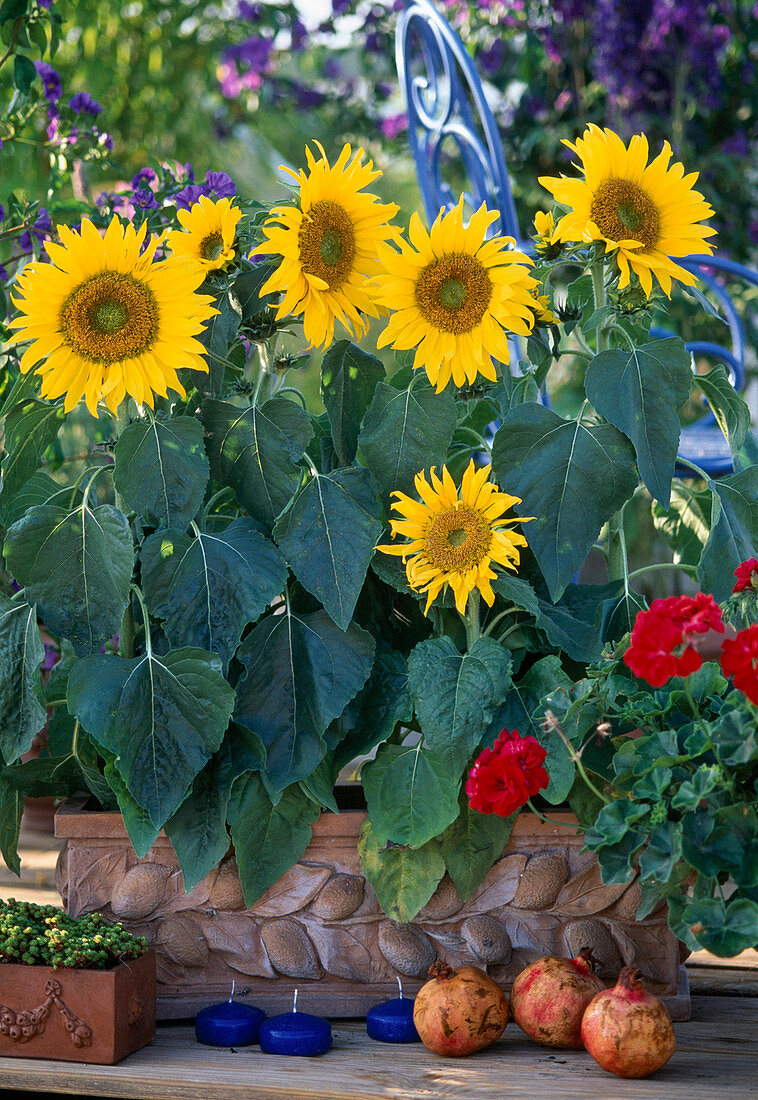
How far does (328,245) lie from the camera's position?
1.03 meters

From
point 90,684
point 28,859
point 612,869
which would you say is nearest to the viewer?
point 612,869

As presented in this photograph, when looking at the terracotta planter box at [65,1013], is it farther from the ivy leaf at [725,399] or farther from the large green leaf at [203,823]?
the ivy leaf at [725,399]

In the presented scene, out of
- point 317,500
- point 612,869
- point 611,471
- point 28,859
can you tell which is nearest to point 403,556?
point 317,500

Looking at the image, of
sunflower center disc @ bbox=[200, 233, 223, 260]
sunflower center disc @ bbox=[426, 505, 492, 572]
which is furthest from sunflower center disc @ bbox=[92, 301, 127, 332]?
sunflower center disc @ bbox=[426, 505, 492, 572]

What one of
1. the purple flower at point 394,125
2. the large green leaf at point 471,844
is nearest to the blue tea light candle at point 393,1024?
the large green leaf at point 471,844

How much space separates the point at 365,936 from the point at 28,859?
0.86m

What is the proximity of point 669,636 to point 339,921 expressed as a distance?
45cm

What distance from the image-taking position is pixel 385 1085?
875 mm

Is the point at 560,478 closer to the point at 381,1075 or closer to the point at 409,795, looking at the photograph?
the point at 409,795

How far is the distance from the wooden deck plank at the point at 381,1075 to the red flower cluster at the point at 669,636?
1.09 feet

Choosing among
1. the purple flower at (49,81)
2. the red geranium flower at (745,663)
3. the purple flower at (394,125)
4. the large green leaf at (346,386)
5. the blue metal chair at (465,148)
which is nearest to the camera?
the red geranium flower at (745,663)

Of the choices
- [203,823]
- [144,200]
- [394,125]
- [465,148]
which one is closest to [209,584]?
[203,823]

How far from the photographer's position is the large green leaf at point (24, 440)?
1123 mm

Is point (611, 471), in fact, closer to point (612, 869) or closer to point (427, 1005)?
point (612, 869)
